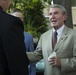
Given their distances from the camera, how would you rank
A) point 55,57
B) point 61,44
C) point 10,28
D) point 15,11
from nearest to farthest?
point 10,28, point 55,57, point 61,44, point 15,11

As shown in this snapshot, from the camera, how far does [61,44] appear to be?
4.36m

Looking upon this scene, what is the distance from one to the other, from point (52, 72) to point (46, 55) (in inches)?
9.8

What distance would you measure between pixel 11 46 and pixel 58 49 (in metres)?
1.47

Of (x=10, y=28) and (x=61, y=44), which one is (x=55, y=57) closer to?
(x=61, y=44)

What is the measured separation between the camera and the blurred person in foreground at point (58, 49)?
4.26 meters

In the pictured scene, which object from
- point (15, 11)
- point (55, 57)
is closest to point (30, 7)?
point (15, 11)

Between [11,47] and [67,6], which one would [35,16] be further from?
[11,47]

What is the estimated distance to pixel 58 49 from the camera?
4.34 meters

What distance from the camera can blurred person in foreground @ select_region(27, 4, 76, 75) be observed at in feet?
14.0

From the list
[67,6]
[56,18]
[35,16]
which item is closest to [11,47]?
[56,18]

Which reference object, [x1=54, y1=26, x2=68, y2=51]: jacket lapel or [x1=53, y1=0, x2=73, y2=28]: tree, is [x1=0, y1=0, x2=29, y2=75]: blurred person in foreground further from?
[x1=53, y1=0, x2=73, y2=28]: tree

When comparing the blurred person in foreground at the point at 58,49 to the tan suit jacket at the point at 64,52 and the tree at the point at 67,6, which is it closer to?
the tan suit jacket at the point at 64,52

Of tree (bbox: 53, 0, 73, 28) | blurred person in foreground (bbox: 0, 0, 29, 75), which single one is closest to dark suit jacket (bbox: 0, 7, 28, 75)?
blurred person in foreground (bbox: 0, 0, 29, 75)

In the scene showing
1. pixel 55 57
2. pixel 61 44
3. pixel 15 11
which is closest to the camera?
pixel 55 57
